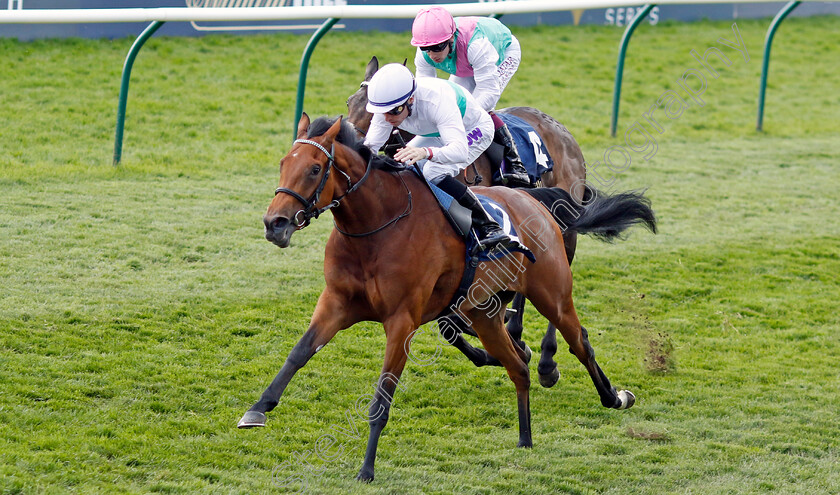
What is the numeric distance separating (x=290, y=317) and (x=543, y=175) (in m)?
1.90

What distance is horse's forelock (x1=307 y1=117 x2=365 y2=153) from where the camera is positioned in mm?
4027

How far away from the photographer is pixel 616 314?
702 cm

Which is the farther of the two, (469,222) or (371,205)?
(469,222)

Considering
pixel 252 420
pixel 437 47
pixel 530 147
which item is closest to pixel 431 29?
pixel 437 47

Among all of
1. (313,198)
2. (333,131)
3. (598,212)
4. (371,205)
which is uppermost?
(333,131)

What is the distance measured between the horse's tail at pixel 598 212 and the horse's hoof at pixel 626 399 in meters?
0.93

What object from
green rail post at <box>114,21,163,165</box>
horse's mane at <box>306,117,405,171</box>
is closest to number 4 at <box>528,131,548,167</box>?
horse's mane at <box>306,117,405,171</box>

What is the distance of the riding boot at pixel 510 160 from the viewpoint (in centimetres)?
588

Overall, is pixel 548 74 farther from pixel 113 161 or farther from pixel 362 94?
pixel 362 94

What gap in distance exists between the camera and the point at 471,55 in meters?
5.66

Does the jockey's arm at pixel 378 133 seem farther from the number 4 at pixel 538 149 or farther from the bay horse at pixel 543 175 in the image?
the number 4 at pixel 538 149

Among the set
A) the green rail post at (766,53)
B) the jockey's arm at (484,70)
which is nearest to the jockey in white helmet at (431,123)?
the jockey's arm at (484,70)

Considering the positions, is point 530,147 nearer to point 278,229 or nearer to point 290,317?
point 290,317

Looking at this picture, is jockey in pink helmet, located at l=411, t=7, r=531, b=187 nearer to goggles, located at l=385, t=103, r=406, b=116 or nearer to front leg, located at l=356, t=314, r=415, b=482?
goggles, located at l=385, t=103, r=406, b=116
